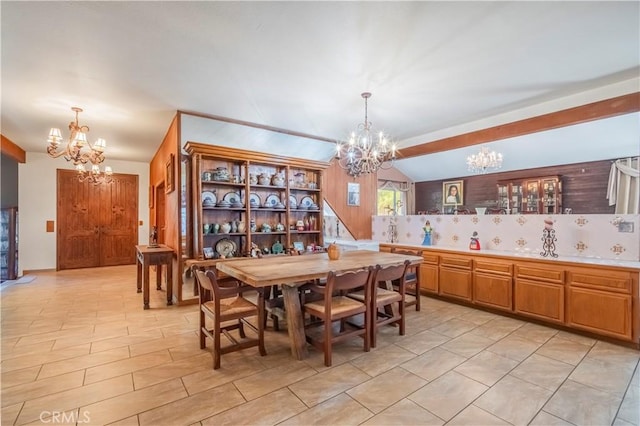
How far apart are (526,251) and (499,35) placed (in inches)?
114

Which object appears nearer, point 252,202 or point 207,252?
point 207,252

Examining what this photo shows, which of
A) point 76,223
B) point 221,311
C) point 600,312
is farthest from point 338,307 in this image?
point 76,223

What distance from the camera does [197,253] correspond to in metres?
4.26

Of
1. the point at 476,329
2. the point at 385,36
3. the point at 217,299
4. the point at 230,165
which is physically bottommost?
the point at 476,329

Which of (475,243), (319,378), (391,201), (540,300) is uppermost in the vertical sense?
(391,201)

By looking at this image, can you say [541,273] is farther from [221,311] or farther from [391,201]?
[391,201]

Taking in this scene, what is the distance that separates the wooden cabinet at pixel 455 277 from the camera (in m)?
4.25

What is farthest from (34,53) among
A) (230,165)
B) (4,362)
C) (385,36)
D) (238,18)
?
(385,36)

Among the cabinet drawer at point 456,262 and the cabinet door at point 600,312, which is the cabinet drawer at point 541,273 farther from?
the cabinet drawer at point 456,262

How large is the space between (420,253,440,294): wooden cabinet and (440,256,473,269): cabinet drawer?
121 mm

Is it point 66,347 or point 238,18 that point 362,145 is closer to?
point 238,18

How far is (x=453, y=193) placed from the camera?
8.70 meters

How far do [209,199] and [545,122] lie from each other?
4.81 metres

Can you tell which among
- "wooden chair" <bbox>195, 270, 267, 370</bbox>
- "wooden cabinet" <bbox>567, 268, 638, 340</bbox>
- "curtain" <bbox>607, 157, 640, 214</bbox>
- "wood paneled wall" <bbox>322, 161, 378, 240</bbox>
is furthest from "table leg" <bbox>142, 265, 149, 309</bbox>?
"curtain" <bbox>607, 157, 640, 214</bbox>
